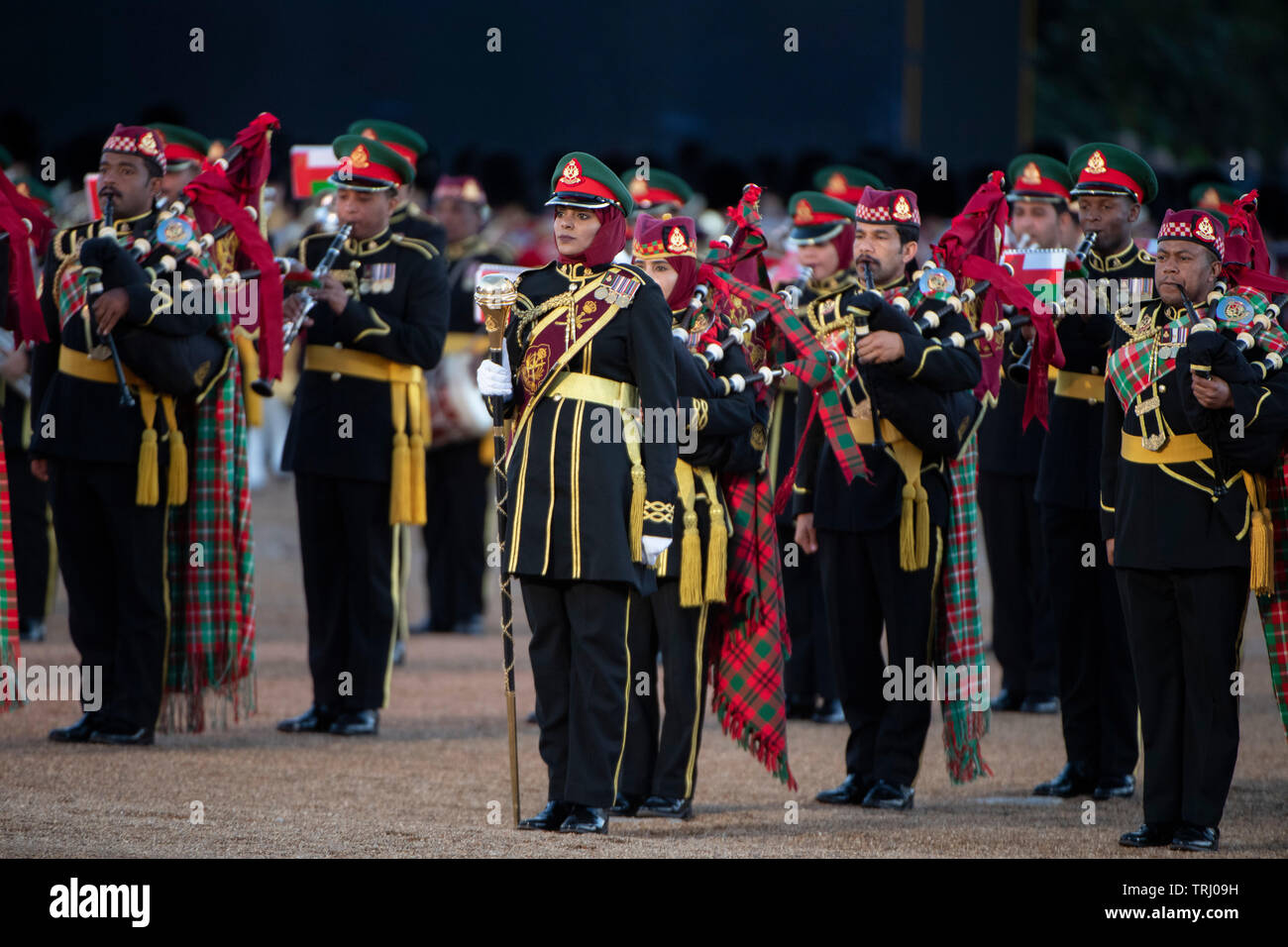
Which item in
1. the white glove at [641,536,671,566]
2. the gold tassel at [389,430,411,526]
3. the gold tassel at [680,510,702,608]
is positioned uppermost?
the gold tassel at [389,430,411,526]

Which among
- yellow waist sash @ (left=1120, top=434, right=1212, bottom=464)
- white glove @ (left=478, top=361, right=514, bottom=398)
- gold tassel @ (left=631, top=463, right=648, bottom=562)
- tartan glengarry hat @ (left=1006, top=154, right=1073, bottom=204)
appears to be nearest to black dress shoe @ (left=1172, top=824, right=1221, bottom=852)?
yellow waist sash @ (left=1120, top=434, right=1212, bottom=464)

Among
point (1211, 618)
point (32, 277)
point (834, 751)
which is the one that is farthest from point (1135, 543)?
point (32, 277)

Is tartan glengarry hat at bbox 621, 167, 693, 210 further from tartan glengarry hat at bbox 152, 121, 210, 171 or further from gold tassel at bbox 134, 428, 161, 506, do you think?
gold tassel at bbox 134, 428, 161, 506

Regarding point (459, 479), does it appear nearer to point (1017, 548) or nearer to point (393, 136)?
point (393, 136)

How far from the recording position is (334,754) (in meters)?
7.57

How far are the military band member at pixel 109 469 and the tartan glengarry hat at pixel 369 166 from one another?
2.29 feet

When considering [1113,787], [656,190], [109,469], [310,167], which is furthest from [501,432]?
[656,190]

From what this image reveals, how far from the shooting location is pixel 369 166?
7.96 metres

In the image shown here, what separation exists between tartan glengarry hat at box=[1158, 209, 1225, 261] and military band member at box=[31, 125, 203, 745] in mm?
3213

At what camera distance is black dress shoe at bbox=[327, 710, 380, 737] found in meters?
8.00

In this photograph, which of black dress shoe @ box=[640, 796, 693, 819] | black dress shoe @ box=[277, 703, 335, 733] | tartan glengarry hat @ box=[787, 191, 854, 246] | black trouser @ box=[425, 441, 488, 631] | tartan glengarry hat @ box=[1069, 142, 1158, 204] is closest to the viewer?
black dress shoe @ box=[640, 796, 693, 819]

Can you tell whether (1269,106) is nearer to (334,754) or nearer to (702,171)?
(702,171)

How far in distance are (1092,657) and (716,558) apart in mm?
1393

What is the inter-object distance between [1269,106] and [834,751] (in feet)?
72.9
